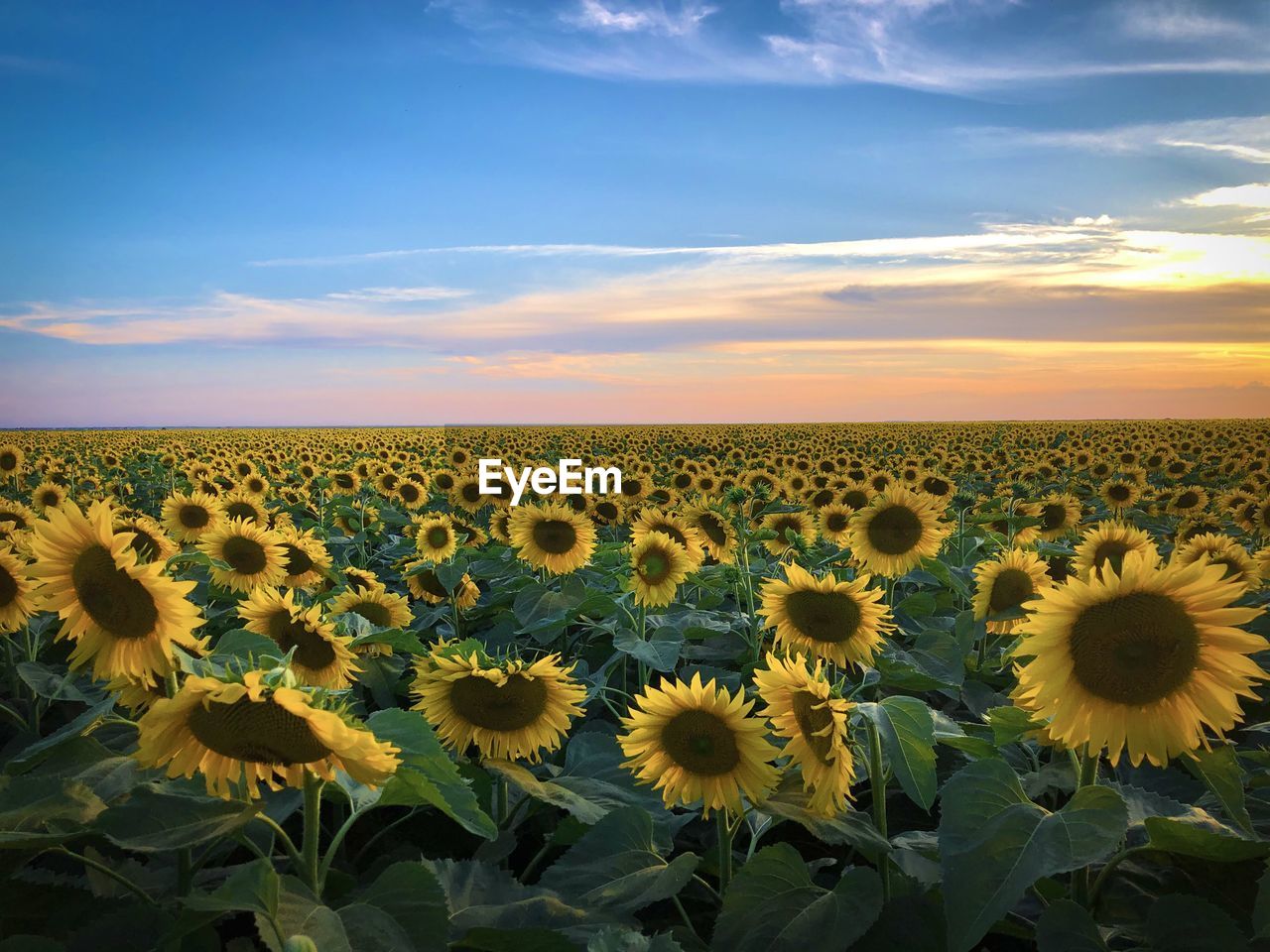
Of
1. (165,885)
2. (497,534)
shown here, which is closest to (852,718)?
(165,885)

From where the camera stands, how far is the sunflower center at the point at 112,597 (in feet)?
8.96

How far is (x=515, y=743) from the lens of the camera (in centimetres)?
349

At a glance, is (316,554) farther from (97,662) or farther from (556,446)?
(556,446)

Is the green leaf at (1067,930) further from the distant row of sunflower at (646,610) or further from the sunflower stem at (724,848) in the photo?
the sunflower stem at (724,848)

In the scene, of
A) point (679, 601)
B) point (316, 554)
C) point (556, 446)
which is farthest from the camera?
point (556, 446)

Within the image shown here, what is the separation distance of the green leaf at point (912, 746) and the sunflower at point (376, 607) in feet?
11.5

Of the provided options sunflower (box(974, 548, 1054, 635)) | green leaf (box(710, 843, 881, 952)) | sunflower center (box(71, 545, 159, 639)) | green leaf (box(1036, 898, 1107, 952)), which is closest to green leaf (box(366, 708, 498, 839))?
green leaf (box(710, 843, 881, 952))

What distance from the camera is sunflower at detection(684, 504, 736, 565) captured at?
7332 mm

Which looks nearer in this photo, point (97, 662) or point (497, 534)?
point (97, 662)

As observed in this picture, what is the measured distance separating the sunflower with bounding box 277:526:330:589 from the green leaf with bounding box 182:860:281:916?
4.31 metres

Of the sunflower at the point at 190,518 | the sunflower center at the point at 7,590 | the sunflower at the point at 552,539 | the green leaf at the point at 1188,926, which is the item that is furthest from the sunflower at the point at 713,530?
the green leaf at the point at 1188,926

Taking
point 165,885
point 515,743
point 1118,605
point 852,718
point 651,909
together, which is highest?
point 1118,605

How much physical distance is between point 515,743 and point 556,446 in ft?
83.1

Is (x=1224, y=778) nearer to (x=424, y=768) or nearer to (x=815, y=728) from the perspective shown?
(x=815, y=728)
